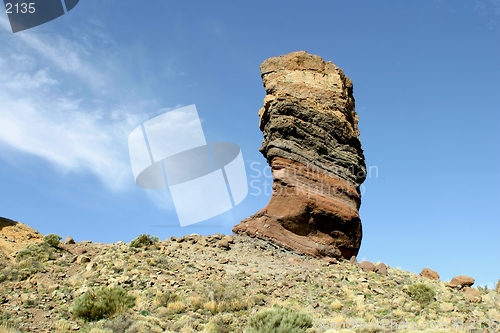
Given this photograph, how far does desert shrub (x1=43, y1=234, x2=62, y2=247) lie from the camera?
19.5 m

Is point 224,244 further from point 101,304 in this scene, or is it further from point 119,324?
point 119,324

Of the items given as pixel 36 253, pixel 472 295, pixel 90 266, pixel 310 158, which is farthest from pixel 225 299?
pixel 310 158

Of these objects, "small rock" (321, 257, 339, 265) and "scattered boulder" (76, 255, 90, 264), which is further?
"small rock" (321, 257, 339, 265)

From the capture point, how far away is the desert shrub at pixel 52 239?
64.0ft

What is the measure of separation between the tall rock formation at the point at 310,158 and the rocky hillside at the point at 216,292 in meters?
1.11

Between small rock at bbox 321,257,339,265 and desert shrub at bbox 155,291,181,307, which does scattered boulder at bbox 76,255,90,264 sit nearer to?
desert shrub at bbox 155,291,181,307

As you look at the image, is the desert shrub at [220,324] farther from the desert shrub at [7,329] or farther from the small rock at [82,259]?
the small rock at [82,259]

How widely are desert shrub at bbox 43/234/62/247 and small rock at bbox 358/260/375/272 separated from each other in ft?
45.1

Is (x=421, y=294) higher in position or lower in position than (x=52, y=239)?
lower

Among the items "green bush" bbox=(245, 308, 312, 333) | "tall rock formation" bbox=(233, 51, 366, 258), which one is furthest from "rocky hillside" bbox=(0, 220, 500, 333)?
"tall rock formation" bbox=(233, 51, 366, 258)

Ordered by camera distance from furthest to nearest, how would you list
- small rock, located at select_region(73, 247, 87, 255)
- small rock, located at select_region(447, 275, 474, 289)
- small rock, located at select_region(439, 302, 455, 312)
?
small rock, located at select_region(73, 247, 87, 255)
small rock, located at select_region(447, 275, 474, 289)
small rock, located at select_region(439, 302, 455, 312)

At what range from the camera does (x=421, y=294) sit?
52.7 feet

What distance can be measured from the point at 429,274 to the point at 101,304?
15361 millimetres

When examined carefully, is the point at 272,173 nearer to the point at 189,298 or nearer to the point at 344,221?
the point at 344,221
